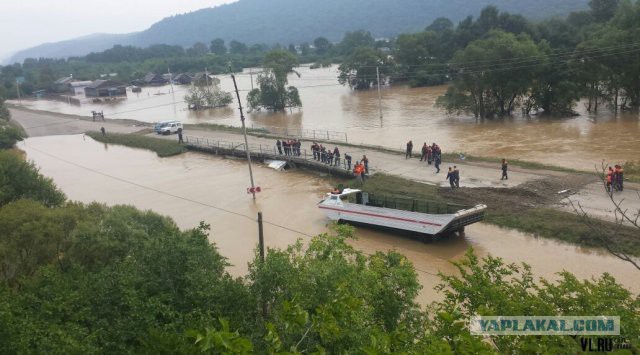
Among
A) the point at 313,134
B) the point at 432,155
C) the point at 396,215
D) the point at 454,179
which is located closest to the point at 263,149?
the point at 313,134

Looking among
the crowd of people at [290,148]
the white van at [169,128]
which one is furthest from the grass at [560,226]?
the white van at [169,128]

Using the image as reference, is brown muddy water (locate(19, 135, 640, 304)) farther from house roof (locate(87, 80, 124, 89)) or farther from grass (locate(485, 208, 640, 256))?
house roof (locate(87, 80, 124, 89))

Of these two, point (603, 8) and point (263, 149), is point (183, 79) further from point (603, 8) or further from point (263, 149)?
point (263, 149)

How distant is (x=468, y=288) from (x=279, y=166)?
80.5 ft

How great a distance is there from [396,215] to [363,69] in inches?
2485

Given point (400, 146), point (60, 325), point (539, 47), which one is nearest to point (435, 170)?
point (400, 146)

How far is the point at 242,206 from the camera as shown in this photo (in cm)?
2588

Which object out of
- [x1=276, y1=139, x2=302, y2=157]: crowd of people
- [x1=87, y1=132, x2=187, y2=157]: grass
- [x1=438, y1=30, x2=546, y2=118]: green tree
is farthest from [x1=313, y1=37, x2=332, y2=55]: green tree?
[x1=276, y1=139, x2=302, y2=157]: crowd of people

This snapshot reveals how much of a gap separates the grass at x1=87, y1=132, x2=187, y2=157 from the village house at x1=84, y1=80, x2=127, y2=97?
51.1 meters

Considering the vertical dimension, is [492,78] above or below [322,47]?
below

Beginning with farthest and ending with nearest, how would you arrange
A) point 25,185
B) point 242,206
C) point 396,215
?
point 242,206
point 25,185
point 396,215

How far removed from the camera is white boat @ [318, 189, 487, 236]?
60.7 ft

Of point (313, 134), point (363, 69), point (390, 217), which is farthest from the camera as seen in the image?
point (363, 69)

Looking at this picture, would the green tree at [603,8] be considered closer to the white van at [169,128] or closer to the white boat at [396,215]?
the white van at [169,128]
